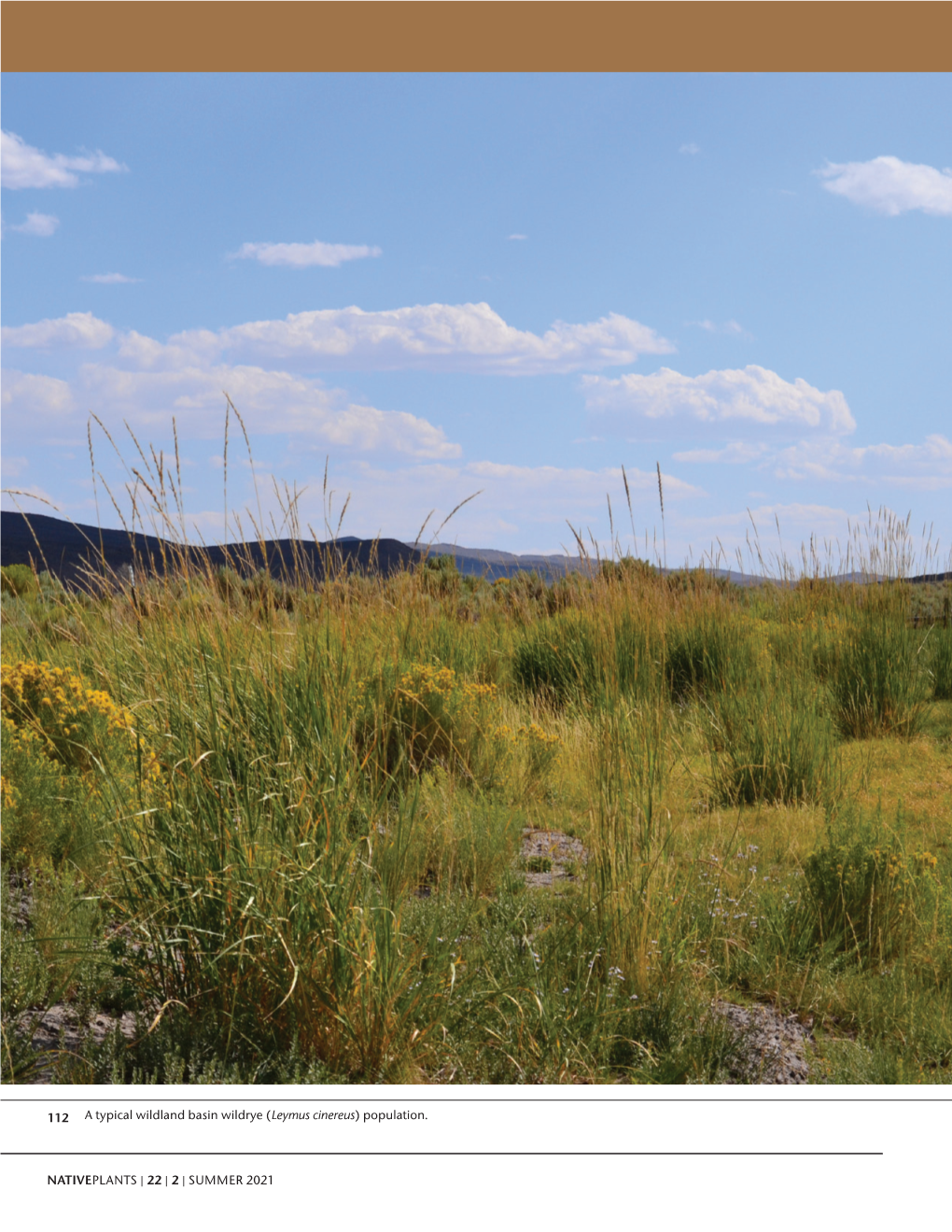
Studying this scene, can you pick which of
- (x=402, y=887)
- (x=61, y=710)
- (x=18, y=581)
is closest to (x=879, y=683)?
(x=402, y=887)

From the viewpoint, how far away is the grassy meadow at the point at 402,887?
1975mm

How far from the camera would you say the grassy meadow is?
1.97 meters

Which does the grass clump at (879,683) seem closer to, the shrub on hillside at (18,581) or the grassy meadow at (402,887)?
the grassy meadow at (402,887)

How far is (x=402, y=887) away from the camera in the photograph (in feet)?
8.62
